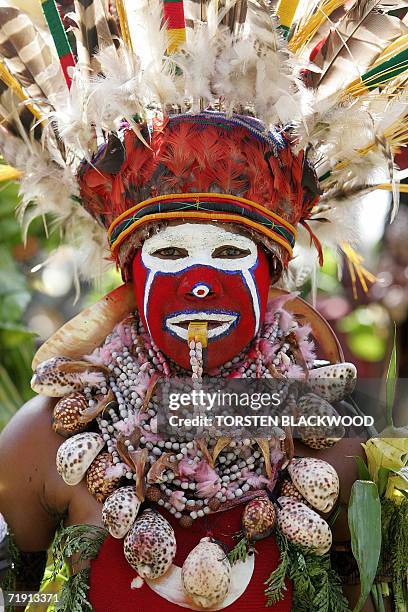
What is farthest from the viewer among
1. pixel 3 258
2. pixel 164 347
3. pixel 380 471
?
pixel 3 258

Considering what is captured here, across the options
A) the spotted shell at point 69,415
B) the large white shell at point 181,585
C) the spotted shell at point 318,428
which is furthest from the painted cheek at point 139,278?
the large white shell at point 181,585

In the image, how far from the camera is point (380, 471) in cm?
233

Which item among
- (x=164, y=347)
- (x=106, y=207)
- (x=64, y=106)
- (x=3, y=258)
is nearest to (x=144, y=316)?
(x=164, y=347)

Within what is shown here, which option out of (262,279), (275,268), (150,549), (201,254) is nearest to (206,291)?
(201,254)

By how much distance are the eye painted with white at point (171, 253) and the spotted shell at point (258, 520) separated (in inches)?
27.9

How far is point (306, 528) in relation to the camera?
2.31 meters

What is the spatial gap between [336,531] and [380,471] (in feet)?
0.86

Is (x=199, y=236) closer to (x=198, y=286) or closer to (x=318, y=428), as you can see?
(x=198, y=286)

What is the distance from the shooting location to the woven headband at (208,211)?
241 cm

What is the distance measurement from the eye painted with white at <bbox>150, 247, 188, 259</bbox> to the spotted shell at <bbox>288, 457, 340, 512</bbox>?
67 cm

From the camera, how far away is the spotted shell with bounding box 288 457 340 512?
7.72 feet

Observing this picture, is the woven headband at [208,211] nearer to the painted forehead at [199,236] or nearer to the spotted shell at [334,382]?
the painted forehead at [199,236]

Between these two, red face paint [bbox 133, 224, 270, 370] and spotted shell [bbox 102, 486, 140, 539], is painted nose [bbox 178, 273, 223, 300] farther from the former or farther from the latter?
spotted shell [bbox 102, 486, 140, 539]

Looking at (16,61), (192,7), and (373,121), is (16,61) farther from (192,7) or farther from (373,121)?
(373,121)
